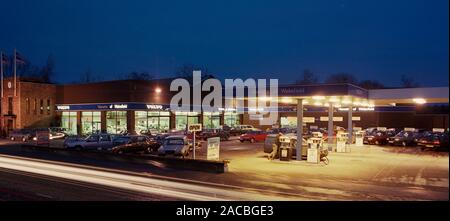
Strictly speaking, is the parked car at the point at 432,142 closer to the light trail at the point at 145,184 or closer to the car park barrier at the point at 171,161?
the car park barrier at the point at 171,161

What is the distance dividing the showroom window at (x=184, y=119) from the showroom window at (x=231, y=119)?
285 inches

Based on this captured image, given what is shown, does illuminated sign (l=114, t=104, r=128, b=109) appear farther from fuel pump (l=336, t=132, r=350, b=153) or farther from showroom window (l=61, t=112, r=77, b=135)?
fuel pump (l=336, t=132, r=350, b=153)

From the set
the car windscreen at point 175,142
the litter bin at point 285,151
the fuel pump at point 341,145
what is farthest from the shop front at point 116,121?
the litter bin at point 285,151

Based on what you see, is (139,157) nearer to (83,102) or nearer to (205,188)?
(205,188)

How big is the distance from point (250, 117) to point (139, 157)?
49098 mm

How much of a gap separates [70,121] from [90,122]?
175 inches

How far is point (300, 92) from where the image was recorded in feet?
80.3

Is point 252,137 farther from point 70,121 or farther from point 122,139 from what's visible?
point 70,121

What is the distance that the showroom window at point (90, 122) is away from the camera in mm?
58750

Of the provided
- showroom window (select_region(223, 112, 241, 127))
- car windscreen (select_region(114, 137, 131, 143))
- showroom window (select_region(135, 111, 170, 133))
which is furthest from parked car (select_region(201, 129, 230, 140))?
showroom window (select_region(223, 112, 241, 127))

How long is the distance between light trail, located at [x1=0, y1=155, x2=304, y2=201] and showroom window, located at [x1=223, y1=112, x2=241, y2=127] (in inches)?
1981

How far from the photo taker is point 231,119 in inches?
2837

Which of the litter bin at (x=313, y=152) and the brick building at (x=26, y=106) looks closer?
the litter bin at (x=313, y=152)

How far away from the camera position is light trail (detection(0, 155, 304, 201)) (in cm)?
1324
